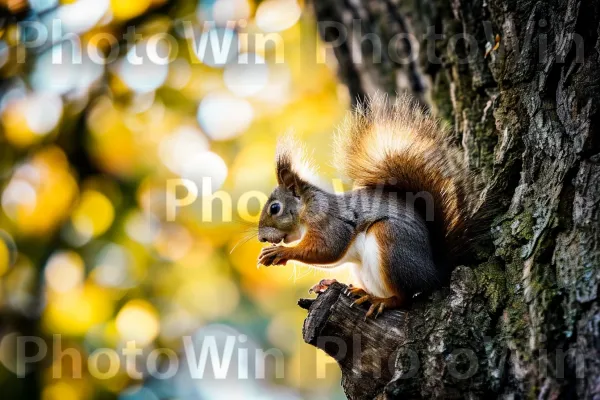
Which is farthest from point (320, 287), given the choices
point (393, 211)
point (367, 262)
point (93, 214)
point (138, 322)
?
point (93, 214)

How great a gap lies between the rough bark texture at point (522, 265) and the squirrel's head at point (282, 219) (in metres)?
0.79

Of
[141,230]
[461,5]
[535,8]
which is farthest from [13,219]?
[535,8]

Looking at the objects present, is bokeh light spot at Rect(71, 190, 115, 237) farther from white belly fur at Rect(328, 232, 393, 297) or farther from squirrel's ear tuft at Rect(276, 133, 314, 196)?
white belly fur at Rect(328, 232, 393, 297)

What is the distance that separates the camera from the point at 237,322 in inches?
155

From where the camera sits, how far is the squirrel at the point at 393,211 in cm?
190

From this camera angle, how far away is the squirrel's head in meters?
2.54

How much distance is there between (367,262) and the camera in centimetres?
210

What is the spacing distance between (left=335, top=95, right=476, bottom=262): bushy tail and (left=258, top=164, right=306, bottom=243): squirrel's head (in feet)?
1.42

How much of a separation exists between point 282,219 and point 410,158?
0.70 metres

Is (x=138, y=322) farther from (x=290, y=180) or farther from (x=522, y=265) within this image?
(x=522, y=265)

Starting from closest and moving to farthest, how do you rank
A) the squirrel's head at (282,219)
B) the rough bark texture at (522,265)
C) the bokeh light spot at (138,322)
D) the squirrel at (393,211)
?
the rough bark texture at (522,265) < the squirrel at (393,211) < the squirrel's head at (282,219) < the bokeh light spot at (138,322)

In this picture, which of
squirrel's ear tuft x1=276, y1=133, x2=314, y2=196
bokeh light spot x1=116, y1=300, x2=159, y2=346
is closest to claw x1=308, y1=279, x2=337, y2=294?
squirrel's ear tuft x1=276, y1=133, x2=314, y2=196

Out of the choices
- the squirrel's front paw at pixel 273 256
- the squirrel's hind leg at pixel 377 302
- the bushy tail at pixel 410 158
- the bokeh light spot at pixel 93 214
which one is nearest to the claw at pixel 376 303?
the squirrel's hind leg at pixel 377 302

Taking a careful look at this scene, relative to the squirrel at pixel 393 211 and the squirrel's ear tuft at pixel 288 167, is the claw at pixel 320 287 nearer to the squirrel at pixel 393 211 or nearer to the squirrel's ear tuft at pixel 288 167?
the squirrel at pixel 393 211
